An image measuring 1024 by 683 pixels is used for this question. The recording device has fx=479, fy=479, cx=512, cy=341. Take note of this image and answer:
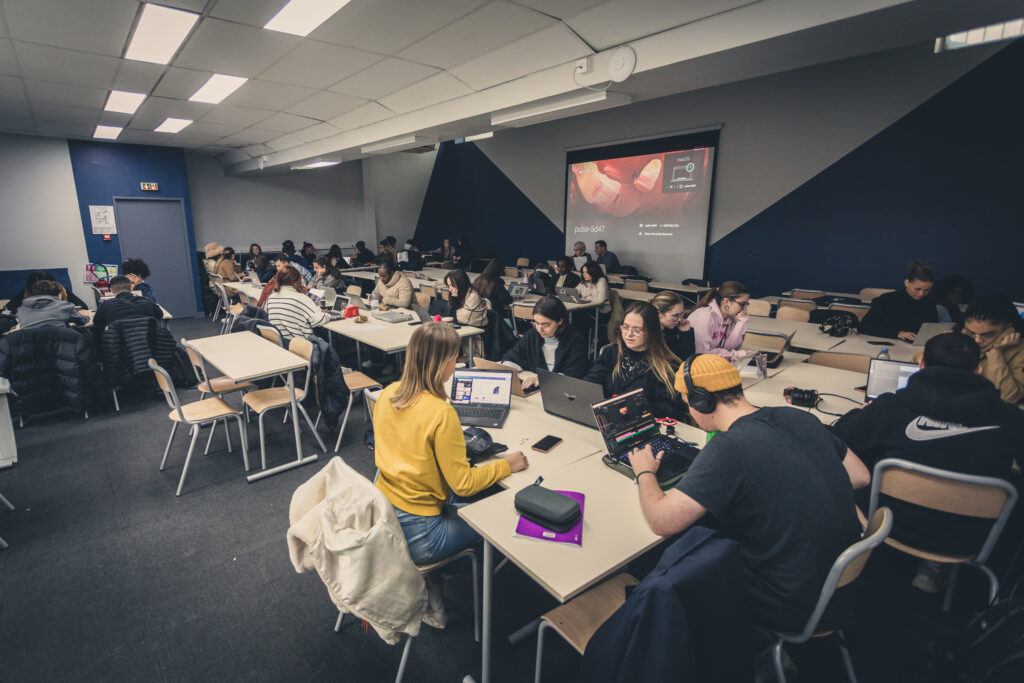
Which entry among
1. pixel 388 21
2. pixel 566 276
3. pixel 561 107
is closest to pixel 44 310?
pixel 388 21

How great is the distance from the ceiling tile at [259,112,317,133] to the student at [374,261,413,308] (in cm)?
252

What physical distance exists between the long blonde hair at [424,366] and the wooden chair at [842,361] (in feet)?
10.3

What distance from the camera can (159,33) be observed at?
3.57 meters

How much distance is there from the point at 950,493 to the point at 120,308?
6.54 metres

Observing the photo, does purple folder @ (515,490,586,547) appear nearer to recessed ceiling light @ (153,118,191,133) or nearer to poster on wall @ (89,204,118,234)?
recessed ceiling light @ (153,118,191,133)

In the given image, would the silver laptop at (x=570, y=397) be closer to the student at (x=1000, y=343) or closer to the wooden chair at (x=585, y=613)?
the wooden chair at (x=585, y=613)

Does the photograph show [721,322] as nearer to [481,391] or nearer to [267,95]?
[481,391]

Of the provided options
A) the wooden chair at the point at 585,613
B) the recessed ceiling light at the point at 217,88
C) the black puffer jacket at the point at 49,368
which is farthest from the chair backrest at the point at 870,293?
the black puffer jacket at the point at 49,368

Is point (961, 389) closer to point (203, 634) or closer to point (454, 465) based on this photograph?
point (454, 465)

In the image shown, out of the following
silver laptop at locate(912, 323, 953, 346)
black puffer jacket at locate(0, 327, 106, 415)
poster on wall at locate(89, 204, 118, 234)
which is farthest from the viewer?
poster on wall at locate(89, 204, 118, 234)

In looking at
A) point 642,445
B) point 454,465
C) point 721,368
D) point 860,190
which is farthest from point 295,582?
point 860,190

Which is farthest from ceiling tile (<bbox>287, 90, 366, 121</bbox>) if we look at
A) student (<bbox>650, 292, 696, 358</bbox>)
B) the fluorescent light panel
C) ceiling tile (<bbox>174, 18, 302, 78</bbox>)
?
student (<bbox>650, 292, 696, 358</bbox>)

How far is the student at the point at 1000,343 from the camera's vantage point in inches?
112

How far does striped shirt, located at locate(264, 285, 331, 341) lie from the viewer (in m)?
4.74
